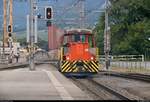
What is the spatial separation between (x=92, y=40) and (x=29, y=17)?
11498mm

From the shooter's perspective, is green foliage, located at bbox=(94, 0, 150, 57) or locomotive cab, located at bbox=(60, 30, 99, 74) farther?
green foliage, located at bbox=(94, 0, 150, 57)

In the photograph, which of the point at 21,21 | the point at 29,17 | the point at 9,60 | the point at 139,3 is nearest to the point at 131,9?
the point at 139,3

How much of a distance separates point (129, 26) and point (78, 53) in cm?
6387

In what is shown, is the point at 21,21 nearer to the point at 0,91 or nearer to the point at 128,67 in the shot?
the point at 128,67

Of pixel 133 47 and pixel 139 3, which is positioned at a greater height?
pixel 139 3

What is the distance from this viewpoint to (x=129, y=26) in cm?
10144

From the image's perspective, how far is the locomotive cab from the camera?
3769 cm

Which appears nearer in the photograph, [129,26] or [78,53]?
[78,53]

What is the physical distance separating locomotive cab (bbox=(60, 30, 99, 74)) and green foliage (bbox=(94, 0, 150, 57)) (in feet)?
181

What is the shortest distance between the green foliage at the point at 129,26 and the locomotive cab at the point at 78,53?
181 feet

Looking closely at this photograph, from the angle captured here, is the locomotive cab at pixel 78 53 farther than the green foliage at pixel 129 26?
No

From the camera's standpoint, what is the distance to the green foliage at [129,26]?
311ft

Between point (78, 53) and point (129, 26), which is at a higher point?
point (129, 26)

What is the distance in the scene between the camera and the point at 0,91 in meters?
20.8
